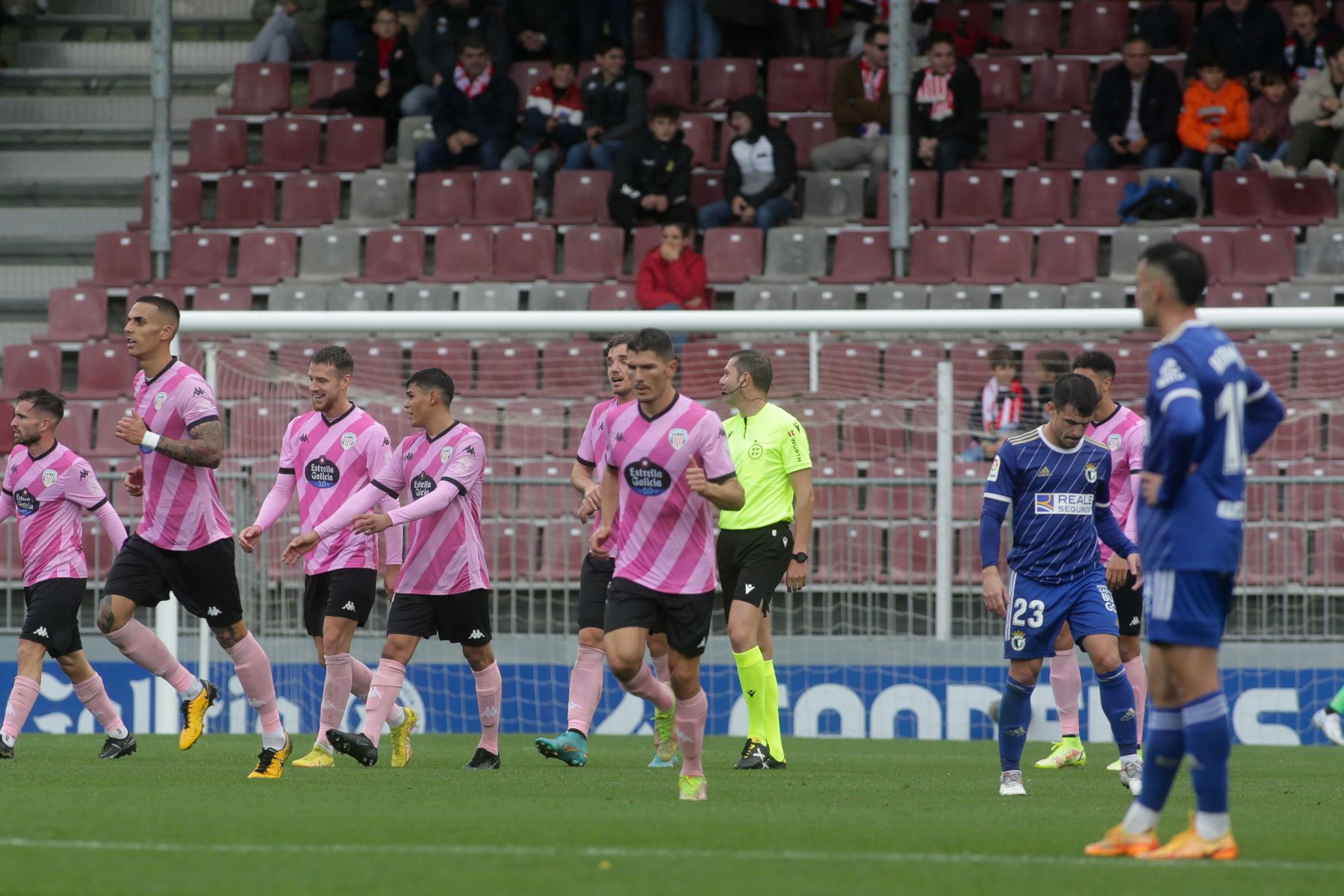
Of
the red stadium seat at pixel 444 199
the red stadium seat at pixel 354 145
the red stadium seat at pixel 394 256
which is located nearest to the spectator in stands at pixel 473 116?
the red stadium seat at pixel 444 199

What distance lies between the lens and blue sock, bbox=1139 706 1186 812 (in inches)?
233

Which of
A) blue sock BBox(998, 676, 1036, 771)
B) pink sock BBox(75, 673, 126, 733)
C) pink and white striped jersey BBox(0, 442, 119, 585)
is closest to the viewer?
blue sock BBox(998, 676, 1036, 771)

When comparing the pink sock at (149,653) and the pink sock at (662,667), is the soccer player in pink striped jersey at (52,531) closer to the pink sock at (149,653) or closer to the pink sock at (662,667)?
the pink sock at (149,653)

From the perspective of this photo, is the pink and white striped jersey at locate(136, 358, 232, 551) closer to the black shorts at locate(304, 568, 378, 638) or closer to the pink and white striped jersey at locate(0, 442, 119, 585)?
the black shorts at locate(304, 568, 378, 638)

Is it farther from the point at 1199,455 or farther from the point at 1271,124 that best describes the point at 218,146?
the point at 1199,455

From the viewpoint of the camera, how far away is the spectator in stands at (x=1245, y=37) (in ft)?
57.3

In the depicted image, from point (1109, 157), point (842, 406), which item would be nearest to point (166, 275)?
point (842, 406)

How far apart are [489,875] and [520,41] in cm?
1594

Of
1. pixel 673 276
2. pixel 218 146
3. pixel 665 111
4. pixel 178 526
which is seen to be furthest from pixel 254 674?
pixel 218 146

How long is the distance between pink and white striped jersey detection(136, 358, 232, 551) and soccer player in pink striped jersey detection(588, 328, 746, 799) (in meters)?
2.67

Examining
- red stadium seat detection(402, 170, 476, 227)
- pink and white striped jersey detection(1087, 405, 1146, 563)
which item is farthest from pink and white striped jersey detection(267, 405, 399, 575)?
red stadium seat detection(402, 170, 476, 227)

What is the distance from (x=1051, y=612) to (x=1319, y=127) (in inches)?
398

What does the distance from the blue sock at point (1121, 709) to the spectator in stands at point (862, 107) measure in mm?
9917

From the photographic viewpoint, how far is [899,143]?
53.8 ft
